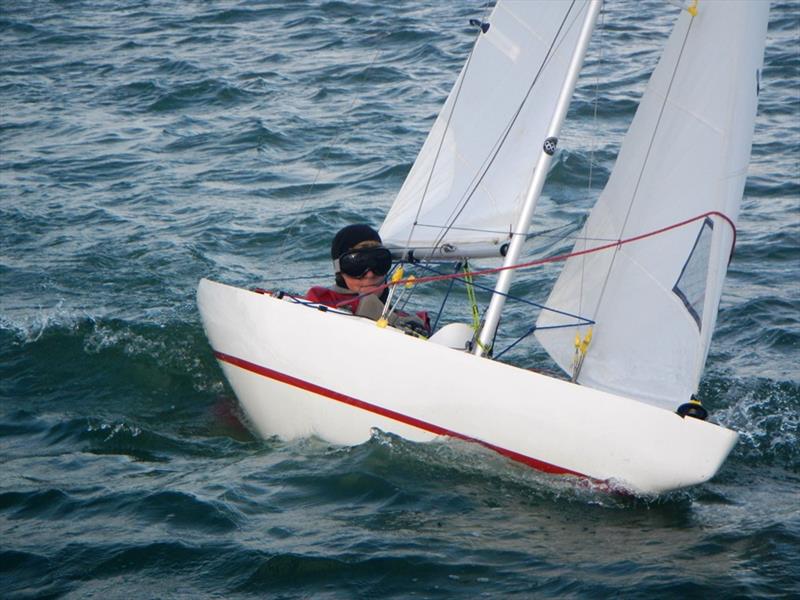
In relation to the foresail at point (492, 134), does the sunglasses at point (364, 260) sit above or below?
below

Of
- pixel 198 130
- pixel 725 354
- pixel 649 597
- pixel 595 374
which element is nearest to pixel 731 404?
pixel 725 354

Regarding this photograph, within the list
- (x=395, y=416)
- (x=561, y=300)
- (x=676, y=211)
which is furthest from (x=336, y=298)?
(x=676, y=211)

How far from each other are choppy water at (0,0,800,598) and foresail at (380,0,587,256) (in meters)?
1.53

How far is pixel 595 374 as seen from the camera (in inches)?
260

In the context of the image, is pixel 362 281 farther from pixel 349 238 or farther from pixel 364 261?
pixel 349 238

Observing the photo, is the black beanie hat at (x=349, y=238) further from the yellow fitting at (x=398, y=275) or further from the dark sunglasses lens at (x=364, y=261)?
the yellow fitting at (x=398, y=275)

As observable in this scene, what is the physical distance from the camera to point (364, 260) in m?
7.18

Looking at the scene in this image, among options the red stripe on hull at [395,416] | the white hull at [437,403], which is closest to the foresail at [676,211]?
the white hull at [437,403]

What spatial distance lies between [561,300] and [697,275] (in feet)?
3.15

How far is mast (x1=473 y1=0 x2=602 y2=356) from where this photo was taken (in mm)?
6668

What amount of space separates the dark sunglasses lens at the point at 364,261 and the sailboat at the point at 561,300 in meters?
0.32

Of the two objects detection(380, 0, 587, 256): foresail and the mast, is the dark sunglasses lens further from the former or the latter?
the mast

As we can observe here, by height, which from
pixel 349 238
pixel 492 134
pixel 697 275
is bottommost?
pixel 349 238

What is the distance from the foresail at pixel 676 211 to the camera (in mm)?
6199
